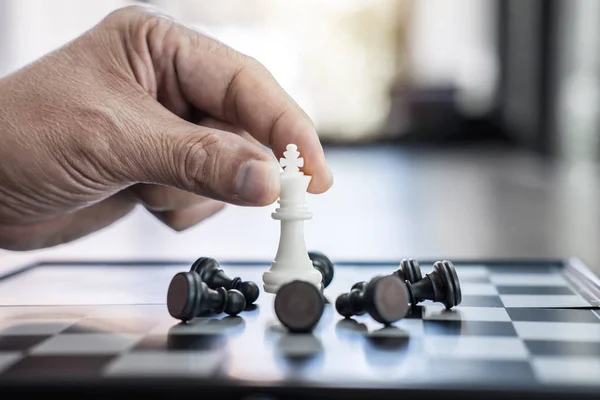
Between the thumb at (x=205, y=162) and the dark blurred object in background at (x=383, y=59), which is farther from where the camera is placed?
the dark blurred object in background at (x=383, y=59)

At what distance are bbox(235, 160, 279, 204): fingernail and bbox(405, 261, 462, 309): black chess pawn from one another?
0.70ft

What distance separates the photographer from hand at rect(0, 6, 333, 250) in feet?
3.75

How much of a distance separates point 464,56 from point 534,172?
5656 millimetres

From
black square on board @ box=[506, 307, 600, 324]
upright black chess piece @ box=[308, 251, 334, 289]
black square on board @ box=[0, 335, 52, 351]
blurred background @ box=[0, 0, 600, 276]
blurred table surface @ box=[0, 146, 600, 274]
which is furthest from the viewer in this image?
blurred background @ box=[0, 0, 600, 276]

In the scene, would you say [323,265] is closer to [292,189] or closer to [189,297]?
[292,189]

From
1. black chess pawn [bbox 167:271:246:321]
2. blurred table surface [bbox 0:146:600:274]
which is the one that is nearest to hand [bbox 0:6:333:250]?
black chess pawn [bbox 167:271:246:321]

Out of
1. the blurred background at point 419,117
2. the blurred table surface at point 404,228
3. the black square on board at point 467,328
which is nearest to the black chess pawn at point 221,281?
the black square on board at point 467,328

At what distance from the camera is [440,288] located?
1.07m

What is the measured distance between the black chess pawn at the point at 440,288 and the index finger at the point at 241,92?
26 cm

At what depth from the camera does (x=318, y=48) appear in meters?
A: 11.8

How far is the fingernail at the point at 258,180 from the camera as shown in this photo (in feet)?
3.52

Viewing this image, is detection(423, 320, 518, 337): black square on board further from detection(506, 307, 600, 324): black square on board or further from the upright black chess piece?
the upright black chess piece

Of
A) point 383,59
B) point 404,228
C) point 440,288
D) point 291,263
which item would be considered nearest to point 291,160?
point 291,263

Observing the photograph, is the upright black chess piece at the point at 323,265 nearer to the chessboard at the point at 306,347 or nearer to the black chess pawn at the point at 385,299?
the chessboard at the point at 306,347
